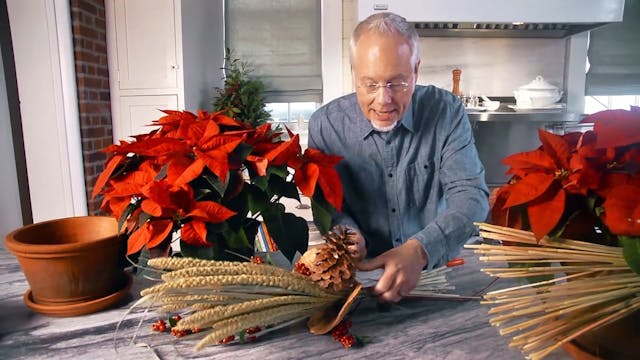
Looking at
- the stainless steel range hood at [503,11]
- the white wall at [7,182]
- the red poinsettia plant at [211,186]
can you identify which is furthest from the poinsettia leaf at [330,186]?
the white wall at [7,182]

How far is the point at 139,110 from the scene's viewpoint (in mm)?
3154

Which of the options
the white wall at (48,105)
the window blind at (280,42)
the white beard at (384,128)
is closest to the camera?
the white beard at (384,128)

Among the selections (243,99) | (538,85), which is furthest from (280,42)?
(538,85)

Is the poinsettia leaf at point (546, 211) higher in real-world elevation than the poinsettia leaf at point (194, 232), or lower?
higher

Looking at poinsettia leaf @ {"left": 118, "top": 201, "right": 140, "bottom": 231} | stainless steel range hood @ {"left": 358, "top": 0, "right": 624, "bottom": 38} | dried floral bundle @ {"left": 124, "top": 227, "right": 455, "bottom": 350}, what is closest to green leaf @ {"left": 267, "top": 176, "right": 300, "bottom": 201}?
dried floral bundle @ {"left": 124, "top": 227, "right": 455, "bottom": 350}

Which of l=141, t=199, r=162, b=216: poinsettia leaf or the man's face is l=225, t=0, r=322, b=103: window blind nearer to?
the man's face

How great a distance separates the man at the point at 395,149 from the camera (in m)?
1.18

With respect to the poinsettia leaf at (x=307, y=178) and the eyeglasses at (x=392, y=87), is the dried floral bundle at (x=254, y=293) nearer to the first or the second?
the poinsettia leaf at (x=307, y=178)

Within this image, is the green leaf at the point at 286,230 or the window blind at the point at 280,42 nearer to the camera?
the green leaf at the point at 286,230

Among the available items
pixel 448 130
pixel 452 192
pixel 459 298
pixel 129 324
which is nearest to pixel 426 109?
pixel 448 130

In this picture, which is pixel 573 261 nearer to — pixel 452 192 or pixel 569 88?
pixel 452 192

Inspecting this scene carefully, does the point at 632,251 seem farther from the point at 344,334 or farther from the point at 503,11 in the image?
the point at 503,11

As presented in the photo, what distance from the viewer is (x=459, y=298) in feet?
2.78

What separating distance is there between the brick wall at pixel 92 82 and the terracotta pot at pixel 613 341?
275 cm
